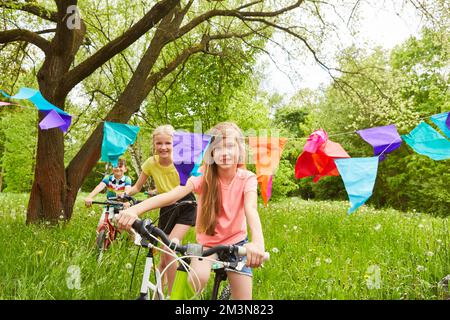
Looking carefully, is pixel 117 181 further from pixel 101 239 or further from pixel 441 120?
pixel 441 120

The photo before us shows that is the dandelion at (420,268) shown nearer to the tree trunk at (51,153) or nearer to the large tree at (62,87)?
the large tree at (62,87)

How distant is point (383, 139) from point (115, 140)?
2834 millimetres

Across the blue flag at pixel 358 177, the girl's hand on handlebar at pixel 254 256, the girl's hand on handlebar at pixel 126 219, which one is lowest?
the girl's hand on handlebar at pixel 254 256

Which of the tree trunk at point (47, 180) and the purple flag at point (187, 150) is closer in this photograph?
the purple flag at point (187, 150)

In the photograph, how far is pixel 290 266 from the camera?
505 centimetres

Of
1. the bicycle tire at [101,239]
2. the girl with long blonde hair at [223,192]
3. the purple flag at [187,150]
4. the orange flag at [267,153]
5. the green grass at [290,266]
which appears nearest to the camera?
the girl with long blonde hair at [223,192]

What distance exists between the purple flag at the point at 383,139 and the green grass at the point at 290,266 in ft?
3.84

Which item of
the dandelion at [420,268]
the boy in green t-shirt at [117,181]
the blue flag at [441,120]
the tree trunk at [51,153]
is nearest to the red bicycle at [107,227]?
the boy in green t-shirt at [117,181]

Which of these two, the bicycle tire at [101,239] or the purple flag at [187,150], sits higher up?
the purple flag at [187,150]

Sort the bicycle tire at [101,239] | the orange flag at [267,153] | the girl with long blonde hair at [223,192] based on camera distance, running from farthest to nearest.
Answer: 1. the bicycle tire at [101,239]
2. the orange flag at [267,153]
3. the girl with long blonde hair at [223,192]

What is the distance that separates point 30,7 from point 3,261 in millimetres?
4913

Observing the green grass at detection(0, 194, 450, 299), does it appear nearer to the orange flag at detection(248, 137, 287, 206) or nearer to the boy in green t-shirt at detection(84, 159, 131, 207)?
the boy in green t-shirt at detection(84, 159, 131, 207)

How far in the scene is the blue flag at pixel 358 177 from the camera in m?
3.53
